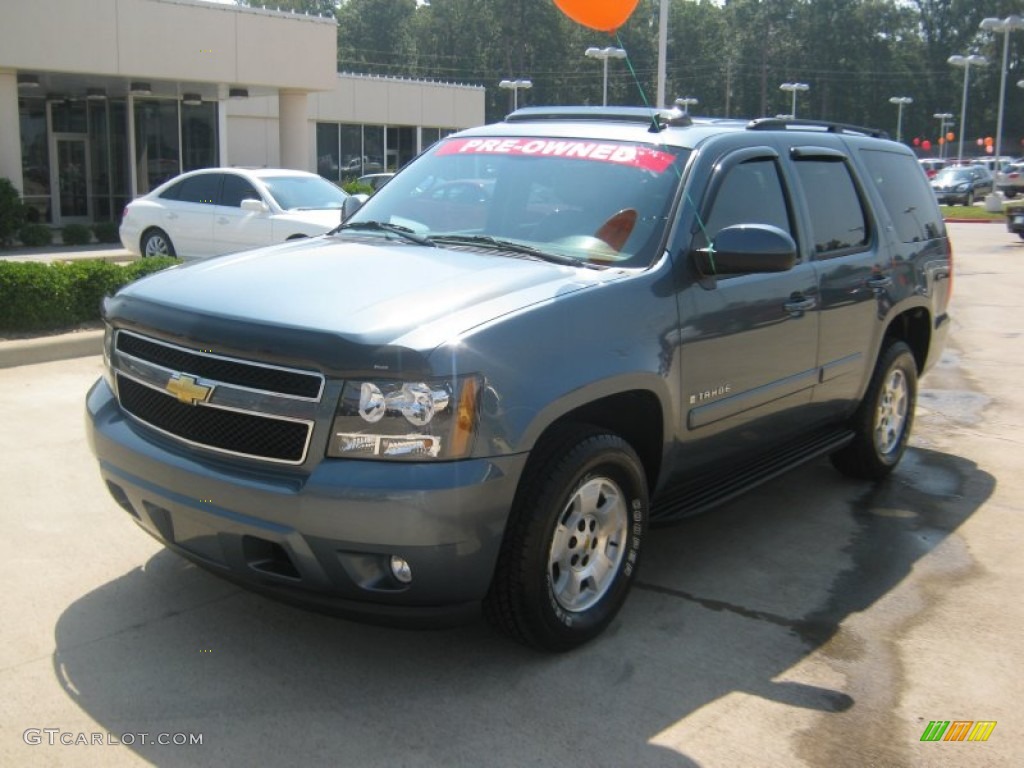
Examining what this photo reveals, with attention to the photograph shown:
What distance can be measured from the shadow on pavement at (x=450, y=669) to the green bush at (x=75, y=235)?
63.0 feet

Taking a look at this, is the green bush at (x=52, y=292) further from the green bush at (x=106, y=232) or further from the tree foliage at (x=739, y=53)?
the tree foliage at (x=739, y=53)

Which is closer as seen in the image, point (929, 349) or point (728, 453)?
point (728, 453)

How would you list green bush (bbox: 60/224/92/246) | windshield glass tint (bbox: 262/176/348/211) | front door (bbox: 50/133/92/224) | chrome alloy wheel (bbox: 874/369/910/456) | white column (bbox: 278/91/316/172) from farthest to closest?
white column (bbox: 278/91/316/172) → front door (bbox: 50/133/92/224) → green bush (bbox: 60/224/92/246) → windshield glass tint (bbox: 262/176/348/211) → chrome alloy wheel (bbox: 874/369/910/456)

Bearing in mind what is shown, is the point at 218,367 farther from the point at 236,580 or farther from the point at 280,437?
the point at 236,580

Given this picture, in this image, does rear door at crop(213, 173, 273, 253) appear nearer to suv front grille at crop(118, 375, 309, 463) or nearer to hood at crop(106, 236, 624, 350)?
hood at crop(106, 236, 624, 350)

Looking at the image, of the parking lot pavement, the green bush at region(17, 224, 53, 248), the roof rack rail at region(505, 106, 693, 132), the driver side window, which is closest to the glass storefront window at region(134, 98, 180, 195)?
the green bush at region(17, 224, 53, 248)

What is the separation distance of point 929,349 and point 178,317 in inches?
193

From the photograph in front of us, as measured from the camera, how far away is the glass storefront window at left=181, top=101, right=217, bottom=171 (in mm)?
26656

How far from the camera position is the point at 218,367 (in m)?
3.56

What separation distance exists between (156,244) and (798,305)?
40.9 feet

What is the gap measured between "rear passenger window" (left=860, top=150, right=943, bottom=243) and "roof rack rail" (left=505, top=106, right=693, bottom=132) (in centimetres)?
167

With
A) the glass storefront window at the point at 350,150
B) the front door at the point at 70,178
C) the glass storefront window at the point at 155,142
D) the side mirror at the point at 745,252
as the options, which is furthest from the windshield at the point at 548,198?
the glass storefront window at the point at 350,150

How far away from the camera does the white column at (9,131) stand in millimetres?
21609

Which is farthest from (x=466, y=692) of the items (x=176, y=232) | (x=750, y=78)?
(x=750, y=78)
